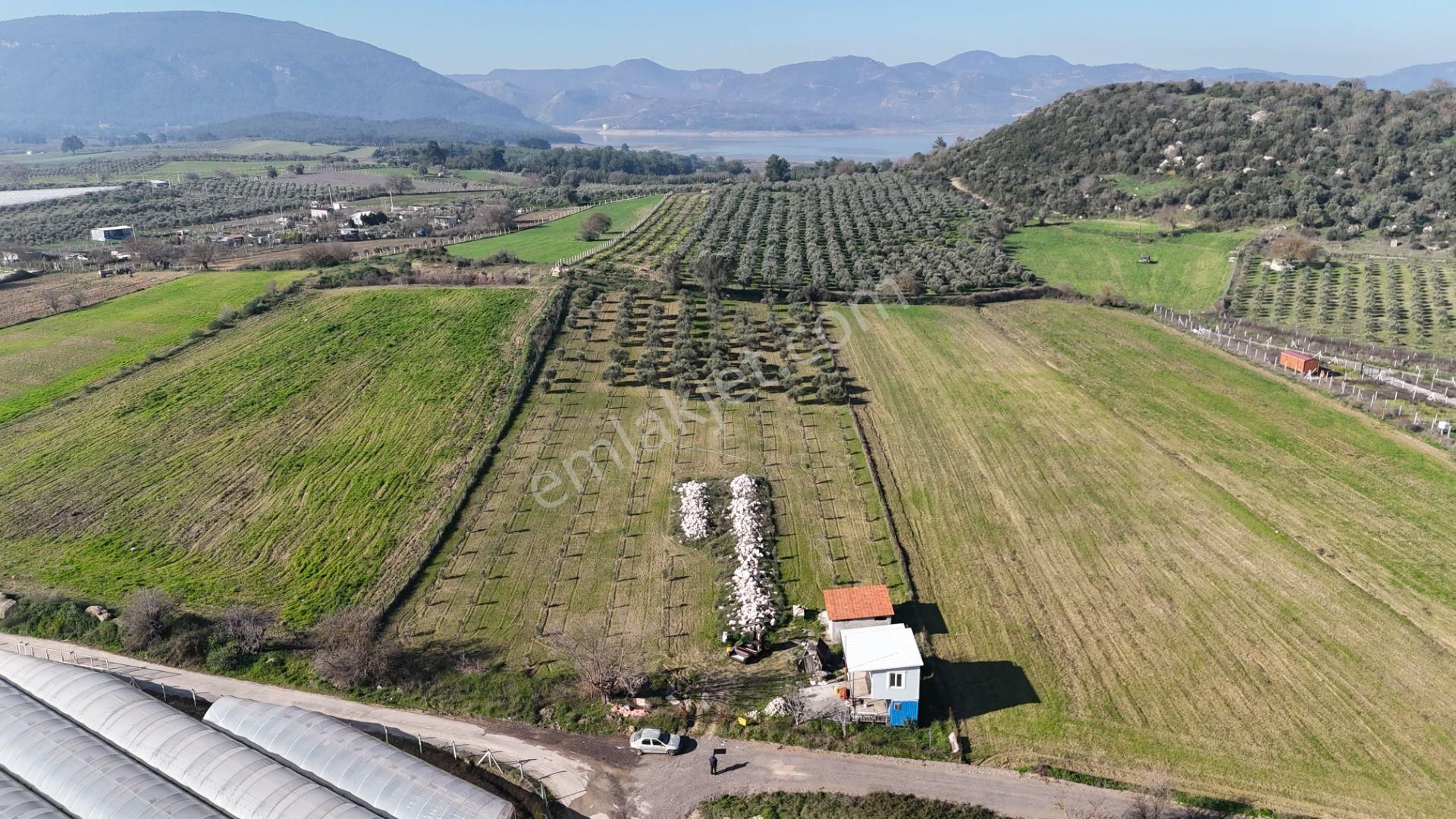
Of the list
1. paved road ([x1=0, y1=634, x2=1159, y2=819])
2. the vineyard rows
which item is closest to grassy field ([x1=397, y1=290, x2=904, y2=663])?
paved road ([x1=0, y1=634, x2=1159, y2=819])

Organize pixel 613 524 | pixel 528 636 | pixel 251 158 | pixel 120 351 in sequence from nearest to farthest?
pixel 528 636 < pixel 613 524 < pixel 120 351 < pixel 251 158

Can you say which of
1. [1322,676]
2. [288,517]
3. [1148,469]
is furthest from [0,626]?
[1148,469]

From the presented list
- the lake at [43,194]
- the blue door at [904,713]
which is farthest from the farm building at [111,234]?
the blue door at [904,713]

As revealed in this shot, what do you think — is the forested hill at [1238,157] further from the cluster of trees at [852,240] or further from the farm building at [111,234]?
the farm building at [111,234]

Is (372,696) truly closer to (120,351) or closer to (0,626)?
(0,626)

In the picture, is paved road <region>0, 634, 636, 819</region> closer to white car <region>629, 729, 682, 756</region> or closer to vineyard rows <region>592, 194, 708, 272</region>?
white car <region>629, 729, 682, 756</region>

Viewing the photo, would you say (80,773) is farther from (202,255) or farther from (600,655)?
(202,255)

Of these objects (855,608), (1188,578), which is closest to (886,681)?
(855,608)

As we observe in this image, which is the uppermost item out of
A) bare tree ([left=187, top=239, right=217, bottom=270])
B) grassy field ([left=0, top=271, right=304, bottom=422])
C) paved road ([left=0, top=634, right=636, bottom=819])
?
bare tree ([left=187, top=239, right=217, bottom=270])
